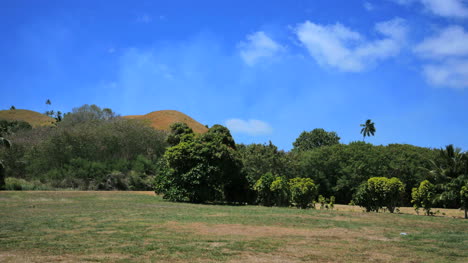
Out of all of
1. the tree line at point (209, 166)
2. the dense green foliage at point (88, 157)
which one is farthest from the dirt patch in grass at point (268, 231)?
the dense green foliage at point (88, 157)

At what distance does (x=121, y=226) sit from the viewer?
40.7 ft

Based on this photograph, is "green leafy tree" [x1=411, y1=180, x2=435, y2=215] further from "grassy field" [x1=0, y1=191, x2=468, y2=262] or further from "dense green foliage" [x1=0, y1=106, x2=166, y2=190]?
"dense green foliage" [x1=0, y1=106, x2=166, y2=190]

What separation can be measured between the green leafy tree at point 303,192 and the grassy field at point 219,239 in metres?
6.99

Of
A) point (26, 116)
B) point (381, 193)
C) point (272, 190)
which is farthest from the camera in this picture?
point (26, 116)

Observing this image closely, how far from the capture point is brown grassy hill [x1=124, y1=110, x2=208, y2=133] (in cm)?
8469

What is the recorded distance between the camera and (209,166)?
24.6 metres

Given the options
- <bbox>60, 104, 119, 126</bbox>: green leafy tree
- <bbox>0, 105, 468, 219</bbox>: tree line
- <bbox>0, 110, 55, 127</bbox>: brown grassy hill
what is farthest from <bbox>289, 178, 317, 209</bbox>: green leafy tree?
<bbox>0, 110, 55, 127</bbox>: brown grassy hill

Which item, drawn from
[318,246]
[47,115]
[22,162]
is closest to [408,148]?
[318,246]

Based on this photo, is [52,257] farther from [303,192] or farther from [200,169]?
[200,169]

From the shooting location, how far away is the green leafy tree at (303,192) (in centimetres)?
2223

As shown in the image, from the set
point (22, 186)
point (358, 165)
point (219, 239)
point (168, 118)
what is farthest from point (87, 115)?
point (219, 239)

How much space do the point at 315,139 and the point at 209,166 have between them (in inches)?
1899

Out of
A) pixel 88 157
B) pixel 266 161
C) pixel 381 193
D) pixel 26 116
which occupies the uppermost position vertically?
pixel 26 116

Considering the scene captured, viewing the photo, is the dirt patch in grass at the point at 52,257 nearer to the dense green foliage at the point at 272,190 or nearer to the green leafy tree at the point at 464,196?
the green leafy tree at the point at 464,196
